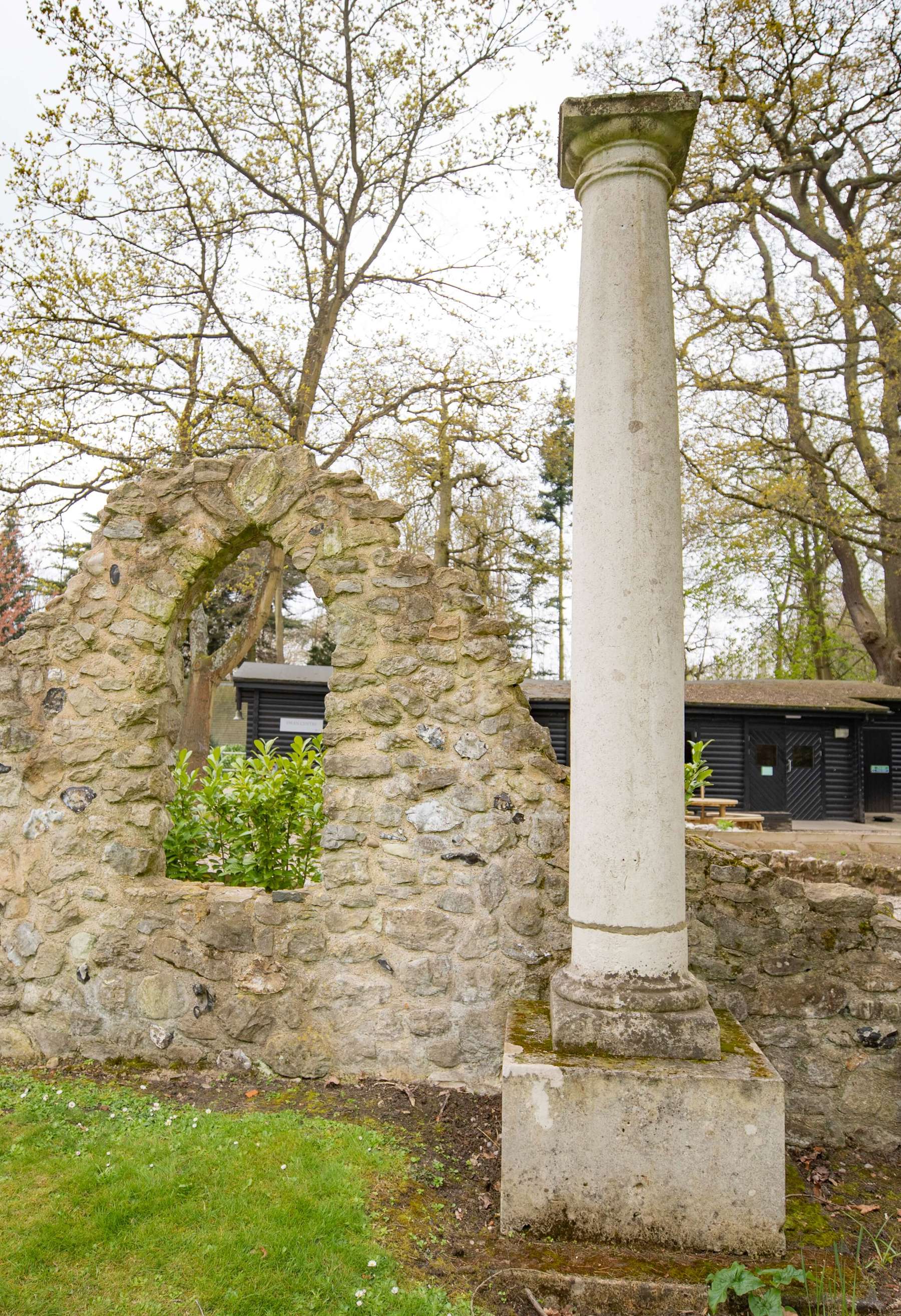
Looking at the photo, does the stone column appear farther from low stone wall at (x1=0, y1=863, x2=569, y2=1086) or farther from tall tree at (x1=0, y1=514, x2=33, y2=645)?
tall tree at (x1=0, y1=514, x2=33, y2=645)

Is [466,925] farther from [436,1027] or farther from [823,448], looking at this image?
[823,448]

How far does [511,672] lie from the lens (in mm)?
4117

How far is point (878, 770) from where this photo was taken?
64.2 feet

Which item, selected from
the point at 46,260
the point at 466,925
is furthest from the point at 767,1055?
the point at 46,260

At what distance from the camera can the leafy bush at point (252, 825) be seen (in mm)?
4590

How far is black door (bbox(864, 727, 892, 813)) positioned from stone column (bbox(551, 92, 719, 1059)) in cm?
1878

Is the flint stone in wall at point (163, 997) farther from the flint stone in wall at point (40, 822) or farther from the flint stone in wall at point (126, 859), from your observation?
the flint stone in wall at point (40, 822)

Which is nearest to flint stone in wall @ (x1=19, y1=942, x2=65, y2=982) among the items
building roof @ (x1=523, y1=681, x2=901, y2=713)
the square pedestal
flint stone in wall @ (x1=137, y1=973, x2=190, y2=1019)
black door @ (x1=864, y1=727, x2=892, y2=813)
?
flint stone in wall @ (x1=137, y1=973, x2=190, y2=1019)

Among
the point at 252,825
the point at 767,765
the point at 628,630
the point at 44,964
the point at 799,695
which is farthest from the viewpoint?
the point at 799,695

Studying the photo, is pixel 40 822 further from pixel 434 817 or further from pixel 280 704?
pixel 280 704

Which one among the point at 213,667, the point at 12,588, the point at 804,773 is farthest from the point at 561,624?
the point at 213,667

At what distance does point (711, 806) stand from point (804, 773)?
11.5 ft

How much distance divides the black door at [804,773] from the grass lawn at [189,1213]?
57.7ft

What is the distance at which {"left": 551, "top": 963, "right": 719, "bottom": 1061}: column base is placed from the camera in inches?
109
